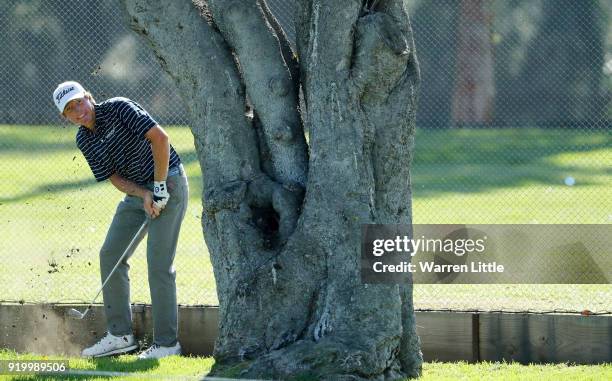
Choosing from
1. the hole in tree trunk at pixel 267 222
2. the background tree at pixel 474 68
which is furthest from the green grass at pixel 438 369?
the background tree at pixel 474 68

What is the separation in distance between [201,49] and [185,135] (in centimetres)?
707

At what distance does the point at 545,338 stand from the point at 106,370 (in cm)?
305

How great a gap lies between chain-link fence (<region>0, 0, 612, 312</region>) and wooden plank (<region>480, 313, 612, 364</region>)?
11.2 feet

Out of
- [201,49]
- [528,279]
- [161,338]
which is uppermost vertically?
[201,49]

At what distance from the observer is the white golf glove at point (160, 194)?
25.8 feet

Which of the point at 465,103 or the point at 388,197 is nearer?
the point at 388,197

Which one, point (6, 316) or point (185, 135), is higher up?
point (185, 135)

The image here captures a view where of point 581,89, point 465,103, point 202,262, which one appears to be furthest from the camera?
point 465,103

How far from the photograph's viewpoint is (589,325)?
8.06 metres

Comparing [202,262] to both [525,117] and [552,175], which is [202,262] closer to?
[525,117]

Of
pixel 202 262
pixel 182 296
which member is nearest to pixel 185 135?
pixel 202 262

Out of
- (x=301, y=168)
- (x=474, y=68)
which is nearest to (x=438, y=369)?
(x=301, y=168)

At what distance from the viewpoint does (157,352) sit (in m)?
8.19

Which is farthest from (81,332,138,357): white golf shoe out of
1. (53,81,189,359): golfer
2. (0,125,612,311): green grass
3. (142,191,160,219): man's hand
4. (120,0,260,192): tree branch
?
(120,0,260,192): tree branch
